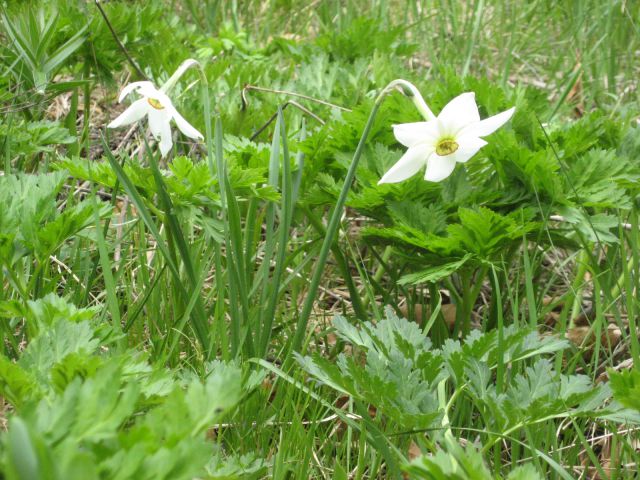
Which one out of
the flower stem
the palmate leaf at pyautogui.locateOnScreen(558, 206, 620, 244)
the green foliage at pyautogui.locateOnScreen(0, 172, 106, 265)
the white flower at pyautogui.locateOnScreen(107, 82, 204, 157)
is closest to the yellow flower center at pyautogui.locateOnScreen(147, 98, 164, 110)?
the white flower at pyautogui.locateOnScreen(107, 82, 204, 157)

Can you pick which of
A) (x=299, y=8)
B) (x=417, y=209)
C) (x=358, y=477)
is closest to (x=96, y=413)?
(x=358, y=477)

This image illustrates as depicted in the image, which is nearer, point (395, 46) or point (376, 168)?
point (376, 168)

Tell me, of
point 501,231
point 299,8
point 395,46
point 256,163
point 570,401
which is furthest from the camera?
point 299,8

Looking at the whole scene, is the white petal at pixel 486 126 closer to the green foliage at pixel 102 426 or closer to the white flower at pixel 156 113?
the white flower at pixel 156 113

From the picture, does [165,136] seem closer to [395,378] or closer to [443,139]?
[443,139]

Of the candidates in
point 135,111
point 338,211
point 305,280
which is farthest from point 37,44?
point 338,211

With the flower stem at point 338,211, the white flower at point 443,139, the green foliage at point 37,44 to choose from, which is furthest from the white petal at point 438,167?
the green foliage at point 37,44

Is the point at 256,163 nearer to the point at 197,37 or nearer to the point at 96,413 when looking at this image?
the point at 96,413
